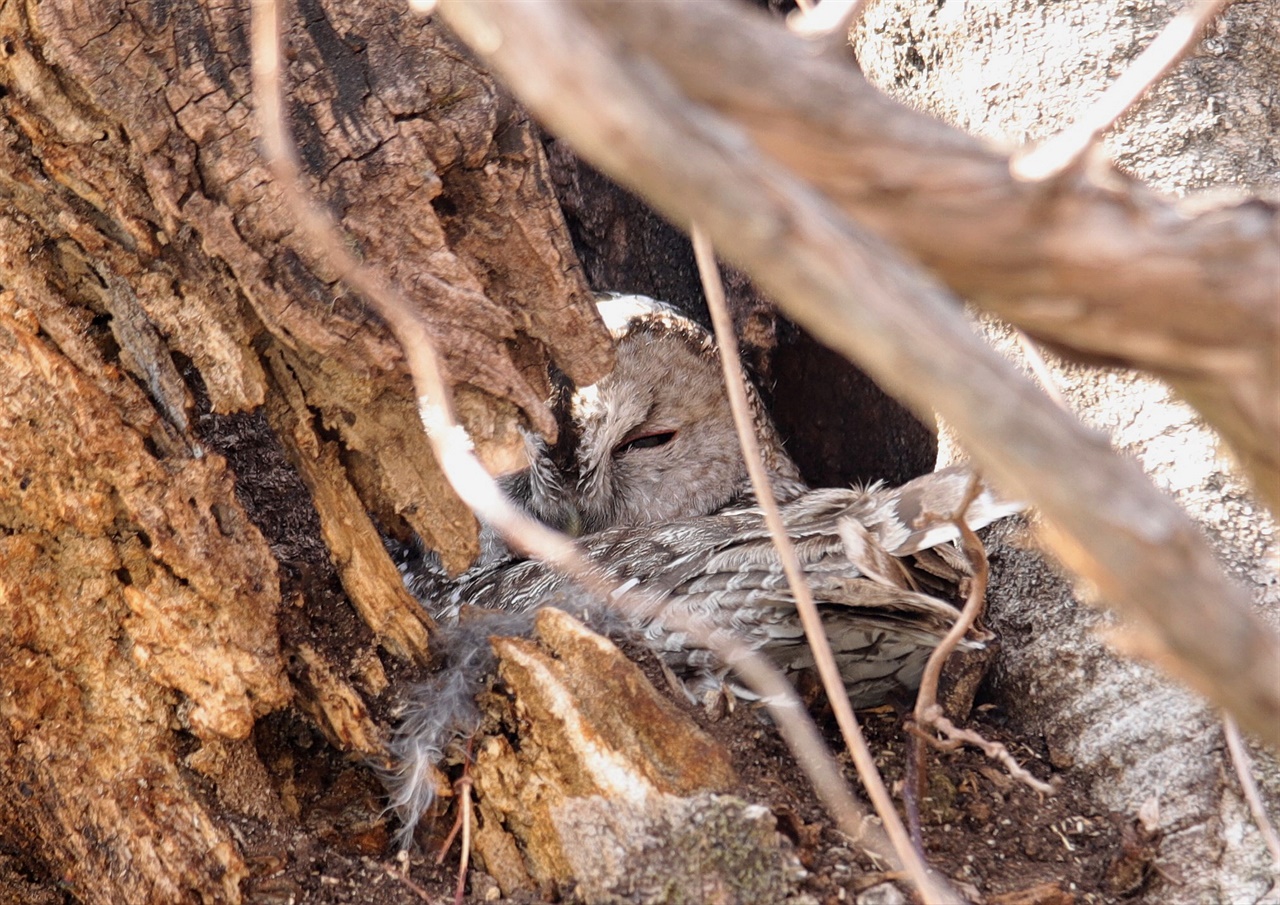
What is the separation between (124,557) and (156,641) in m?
0.11

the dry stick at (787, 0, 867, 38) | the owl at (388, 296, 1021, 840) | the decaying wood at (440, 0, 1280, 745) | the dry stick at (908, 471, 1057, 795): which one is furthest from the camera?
the owl at (388, 296, 1021, 840)

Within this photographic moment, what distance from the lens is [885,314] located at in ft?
1.86

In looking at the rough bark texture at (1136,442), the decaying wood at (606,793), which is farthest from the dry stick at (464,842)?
the rough bark texture at (1136,442)

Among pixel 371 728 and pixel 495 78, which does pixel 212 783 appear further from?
pixel 495 78

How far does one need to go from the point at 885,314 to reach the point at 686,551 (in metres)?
1.47

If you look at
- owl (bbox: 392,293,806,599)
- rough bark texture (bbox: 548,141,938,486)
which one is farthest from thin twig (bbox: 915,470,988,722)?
rough bark texture (bbox: 548,141,938,486)

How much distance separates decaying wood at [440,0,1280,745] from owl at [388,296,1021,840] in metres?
0.53

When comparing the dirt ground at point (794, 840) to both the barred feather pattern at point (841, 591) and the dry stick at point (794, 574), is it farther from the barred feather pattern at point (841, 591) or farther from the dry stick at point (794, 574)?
the dry stick at point (794, 574)

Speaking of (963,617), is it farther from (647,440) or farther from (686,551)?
(647,440)

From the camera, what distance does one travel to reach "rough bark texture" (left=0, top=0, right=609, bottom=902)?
1.36 m

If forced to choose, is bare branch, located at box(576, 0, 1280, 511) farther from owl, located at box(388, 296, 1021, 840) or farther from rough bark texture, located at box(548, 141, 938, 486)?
rough bark texture, located at box(548, 141, 938, 486)

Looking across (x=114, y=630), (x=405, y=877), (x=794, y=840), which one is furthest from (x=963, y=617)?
(x=114, y=630)

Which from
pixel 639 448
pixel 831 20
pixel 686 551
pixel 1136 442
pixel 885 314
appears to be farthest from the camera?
pixel 639 448

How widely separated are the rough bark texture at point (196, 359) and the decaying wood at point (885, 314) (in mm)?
862
